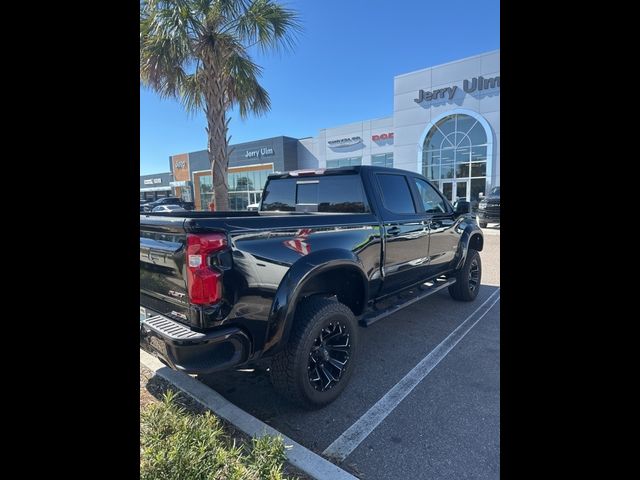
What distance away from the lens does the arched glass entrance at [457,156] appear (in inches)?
854

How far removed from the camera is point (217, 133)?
8.43 meters

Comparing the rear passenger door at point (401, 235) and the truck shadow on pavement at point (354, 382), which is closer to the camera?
the truck shadow on pavement at point (354, 382)

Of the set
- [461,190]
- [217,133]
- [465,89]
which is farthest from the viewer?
[461,190]

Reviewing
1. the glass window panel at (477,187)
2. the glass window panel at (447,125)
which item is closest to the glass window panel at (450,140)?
→ the glass window panel at (447,125)

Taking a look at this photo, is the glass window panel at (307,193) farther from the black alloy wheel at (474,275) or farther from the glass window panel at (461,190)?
the glass window panel at (461,190)

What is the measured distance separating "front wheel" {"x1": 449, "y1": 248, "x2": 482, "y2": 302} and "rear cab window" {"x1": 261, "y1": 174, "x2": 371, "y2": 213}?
272cm

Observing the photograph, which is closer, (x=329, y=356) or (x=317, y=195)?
(x=329, y=356)

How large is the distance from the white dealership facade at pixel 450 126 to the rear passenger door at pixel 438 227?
1695 centimetres

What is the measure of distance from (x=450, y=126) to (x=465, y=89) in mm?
2303

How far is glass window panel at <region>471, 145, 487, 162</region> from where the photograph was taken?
843 inches

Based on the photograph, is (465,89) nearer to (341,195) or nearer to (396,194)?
(396,194)

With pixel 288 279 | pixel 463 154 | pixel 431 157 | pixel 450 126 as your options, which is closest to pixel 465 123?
pixel 450 126
